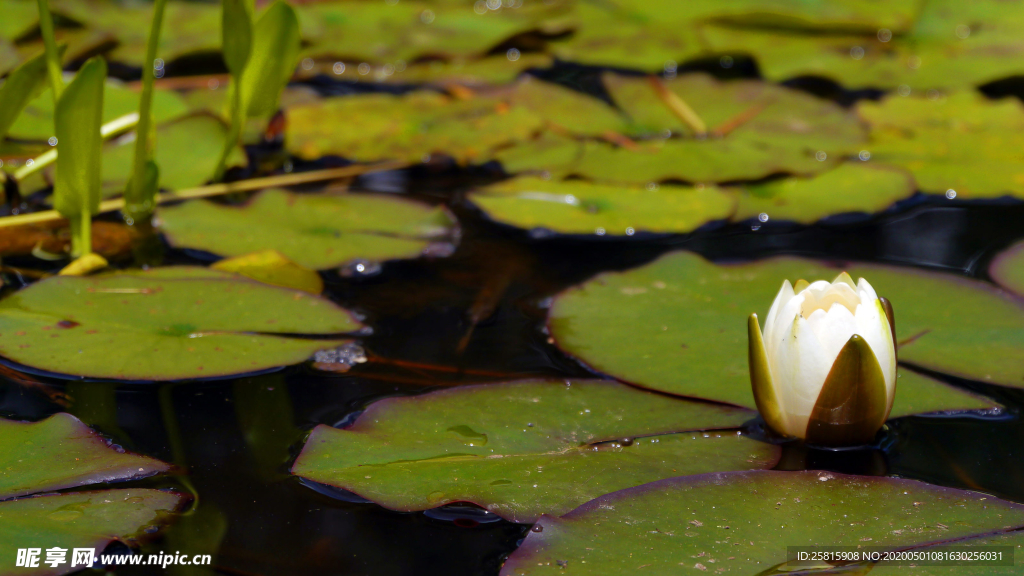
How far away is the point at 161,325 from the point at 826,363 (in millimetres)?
960

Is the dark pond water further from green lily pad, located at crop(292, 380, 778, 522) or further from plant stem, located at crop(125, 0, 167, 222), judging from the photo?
plant stem, located at crop(125, 0, 167, 222)

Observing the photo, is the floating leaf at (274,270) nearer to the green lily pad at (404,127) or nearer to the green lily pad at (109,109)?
the green lily pad at (404,127)

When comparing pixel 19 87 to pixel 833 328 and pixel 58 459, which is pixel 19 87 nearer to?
pixel 58 459

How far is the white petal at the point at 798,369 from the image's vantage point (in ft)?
2.96

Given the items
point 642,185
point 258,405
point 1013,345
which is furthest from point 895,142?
point 258,405

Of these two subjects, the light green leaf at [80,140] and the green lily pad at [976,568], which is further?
the light green leaf at [80,140]

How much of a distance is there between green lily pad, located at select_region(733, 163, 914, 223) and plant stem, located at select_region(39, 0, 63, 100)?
1394 mm

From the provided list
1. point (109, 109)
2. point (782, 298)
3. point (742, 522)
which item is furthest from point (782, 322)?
point (109, 109)

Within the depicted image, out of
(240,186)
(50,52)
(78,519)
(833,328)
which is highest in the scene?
(50,52)

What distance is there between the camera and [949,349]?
1133 mm

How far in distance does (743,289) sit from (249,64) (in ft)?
3.58

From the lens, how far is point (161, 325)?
1176mm

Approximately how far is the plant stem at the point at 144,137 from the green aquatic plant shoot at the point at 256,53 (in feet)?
0.43

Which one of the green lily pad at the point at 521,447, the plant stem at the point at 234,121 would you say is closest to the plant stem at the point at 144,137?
the plant stem at the point at 234,121
